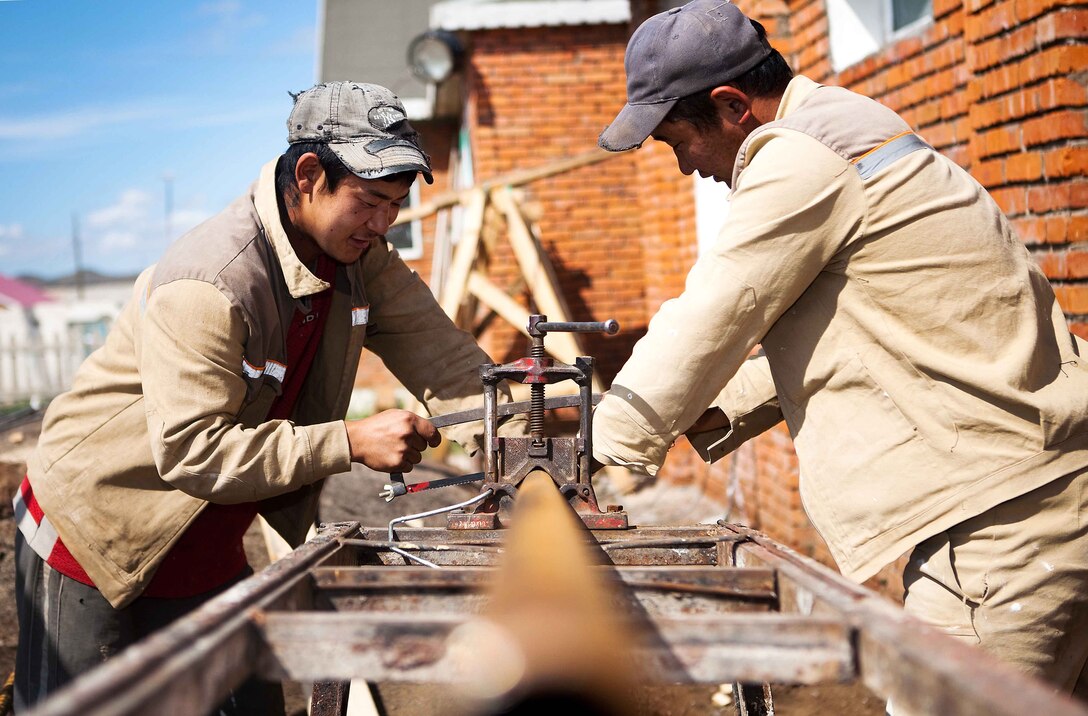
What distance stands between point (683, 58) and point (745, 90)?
0.17 metres

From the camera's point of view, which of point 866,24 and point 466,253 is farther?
point 466,253

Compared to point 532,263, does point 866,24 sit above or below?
above

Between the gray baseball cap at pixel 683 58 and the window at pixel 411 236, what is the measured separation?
10.7 metres

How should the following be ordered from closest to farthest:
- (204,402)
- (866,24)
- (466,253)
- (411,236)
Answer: (204,402), (866,24), (466,253), (411,236)

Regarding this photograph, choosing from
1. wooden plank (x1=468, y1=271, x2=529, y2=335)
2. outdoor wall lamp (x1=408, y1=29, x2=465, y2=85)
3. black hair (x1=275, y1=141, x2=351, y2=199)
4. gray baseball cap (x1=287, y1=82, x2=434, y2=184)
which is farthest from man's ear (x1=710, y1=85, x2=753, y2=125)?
outdoor wall lamp (x1=408, y1=29, x2=465, y2=85)

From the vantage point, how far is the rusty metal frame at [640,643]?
1.13 meters

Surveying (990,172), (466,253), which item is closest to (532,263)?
(466,253)

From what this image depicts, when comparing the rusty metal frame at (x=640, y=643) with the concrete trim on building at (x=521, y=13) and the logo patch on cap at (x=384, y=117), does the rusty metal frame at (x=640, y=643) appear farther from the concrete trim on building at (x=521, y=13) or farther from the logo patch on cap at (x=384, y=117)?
the concrete trim on building at (x=521, y=13)

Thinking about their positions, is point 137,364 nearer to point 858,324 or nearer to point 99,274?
point 858,324

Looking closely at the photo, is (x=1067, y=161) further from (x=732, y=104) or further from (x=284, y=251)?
(x=284, y=251)

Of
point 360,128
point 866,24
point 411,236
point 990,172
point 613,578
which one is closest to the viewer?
point 613,578

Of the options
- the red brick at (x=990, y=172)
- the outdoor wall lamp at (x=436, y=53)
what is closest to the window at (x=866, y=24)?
the red brick at (x=990, y=172)

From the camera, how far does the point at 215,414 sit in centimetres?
242

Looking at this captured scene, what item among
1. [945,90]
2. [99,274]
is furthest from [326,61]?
[99,274]
